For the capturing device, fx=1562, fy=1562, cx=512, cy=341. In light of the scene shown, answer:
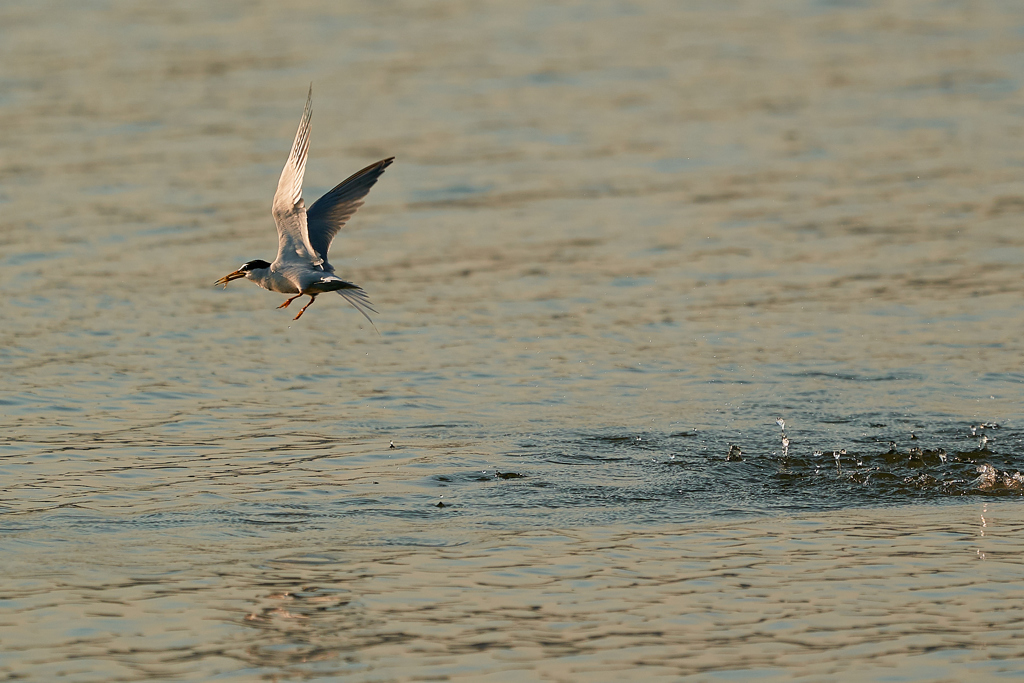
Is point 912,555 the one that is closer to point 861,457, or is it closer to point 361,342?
point 861,457

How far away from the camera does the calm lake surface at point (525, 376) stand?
8.34 meters

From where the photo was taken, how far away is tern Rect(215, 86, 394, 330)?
1063 cm

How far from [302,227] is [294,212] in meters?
0.14

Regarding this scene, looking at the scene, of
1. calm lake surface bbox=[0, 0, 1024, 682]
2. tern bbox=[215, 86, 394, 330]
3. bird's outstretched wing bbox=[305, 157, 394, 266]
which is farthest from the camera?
bird's outstretched wing bbox=[305, 157, 394, 266]

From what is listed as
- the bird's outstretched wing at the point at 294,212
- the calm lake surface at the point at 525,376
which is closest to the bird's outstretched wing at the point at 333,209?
the bird's outstretched wing at the point at 294,212

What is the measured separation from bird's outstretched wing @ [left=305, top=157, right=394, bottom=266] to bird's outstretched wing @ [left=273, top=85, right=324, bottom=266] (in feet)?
0.42

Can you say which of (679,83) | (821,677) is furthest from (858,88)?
(821,677)

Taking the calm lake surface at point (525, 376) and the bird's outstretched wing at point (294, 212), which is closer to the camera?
the calm lake surface at point (525, 376)

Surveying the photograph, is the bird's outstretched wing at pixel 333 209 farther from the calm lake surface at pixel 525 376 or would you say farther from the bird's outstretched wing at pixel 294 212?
the calm lake surface at pixel 525 376

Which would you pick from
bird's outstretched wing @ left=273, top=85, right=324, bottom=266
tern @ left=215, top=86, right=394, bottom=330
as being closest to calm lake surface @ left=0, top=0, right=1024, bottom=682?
tern @ left=215, top=86, right=394, bottom=330

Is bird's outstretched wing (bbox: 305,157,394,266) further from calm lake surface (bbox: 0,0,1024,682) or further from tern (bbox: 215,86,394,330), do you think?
calm lake surface (bbox: 0,0,1024,682)

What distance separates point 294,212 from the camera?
10930mm

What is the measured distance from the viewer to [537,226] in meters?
18.2

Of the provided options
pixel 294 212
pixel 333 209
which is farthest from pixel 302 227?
pixel 333 209
